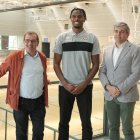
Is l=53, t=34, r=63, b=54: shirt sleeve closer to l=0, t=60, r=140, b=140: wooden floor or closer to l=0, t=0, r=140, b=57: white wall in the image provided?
l=0, t=60, r=140, b=140: wooden floor

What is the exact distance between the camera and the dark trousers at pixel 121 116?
3143 millimetres

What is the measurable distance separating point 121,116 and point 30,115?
984mm

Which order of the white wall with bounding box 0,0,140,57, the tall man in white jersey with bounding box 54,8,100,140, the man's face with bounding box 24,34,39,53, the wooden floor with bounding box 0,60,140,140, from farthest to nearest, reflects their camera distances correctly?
the white wall with bounding box 0,0,140,57 < the wooden floor with bounding box 0,60,140,140 < the tall man in white jersey with bounding box 54,8,100,140 < the man's face with bounding box 24,34,39,53

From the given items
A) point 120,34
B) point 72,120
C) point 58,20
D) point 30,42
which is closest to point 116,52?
point 120,34

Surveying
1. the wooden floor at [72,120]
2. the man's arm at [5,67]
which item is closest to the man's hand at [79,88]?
the man's arm at [5,67]

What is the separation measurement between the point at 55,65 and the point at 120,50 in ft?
2.40

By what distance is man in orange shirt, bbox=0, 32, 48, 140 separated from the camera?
10.1ft

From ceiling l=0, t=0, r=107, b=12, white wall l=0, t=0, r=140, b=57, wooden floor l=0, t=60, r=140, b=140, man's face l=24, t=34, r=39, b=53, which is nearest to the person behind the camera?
man's face l=24, t=34, r=39, b=53

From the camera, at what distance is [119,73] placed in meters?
3.14

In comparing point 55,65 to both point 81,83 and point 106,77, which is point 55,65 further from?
point 106,77

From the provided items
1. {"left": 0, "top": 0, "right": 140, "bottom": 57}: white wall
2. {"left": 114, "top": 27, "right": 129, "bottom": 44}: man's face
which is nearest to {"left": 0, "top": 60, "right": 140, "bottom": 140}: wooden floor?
{"left": 114, "top": 27, "right": 129, "bottom": 44}: man's face

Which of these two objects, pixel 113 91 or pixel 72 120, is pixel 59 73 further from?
pixel 72 120

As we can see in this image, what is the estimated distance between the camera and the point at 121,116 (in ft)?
10.5

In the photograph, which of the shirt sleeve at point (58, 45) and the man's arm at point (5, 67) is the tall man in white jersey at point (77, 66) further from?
the man's arm at point (5, 67)
